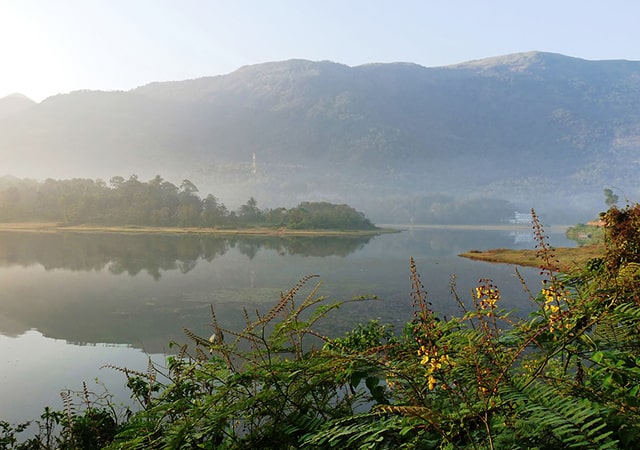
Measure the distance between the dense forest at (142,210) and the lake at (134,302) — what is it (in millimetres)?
58400

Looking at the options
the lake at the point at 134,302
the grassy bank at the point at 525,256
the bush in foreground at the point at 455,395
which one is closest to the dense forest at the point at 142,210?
the grassy bank at the point at 525,256

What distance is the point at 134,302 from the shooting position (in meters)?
21.8

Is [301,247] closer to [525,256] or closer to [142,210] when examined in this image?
[525,256]

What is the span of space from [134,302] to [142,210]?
8873 centimetres

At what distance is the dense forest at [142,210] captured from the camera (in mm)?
102062

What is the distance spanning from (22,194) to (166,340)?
115 meters

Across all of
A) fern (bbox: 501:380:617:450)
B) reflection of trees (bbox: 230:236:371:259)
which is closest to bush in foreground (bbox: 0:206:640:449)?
fern (bbox: 501:380:617:450)

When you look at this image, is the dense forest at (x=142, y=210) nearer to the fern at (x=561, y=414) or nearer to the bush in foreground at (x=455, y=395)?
the bush in foreground at (x=455, y=395)

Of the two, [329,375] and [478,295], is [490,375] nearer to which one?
[478,295]

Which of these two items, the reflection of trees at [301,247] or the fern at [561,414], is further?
the reflection of trees at [301,247]

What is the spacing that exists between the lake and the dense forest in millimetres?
58400

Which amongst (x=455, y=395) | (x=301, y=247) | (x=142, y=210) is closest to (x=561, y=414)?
(x=455, y=395)

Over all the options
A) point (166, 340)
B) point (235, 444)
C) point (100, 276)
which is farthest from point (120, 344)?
point (100, 276)

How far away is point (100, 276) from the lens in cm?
3089
